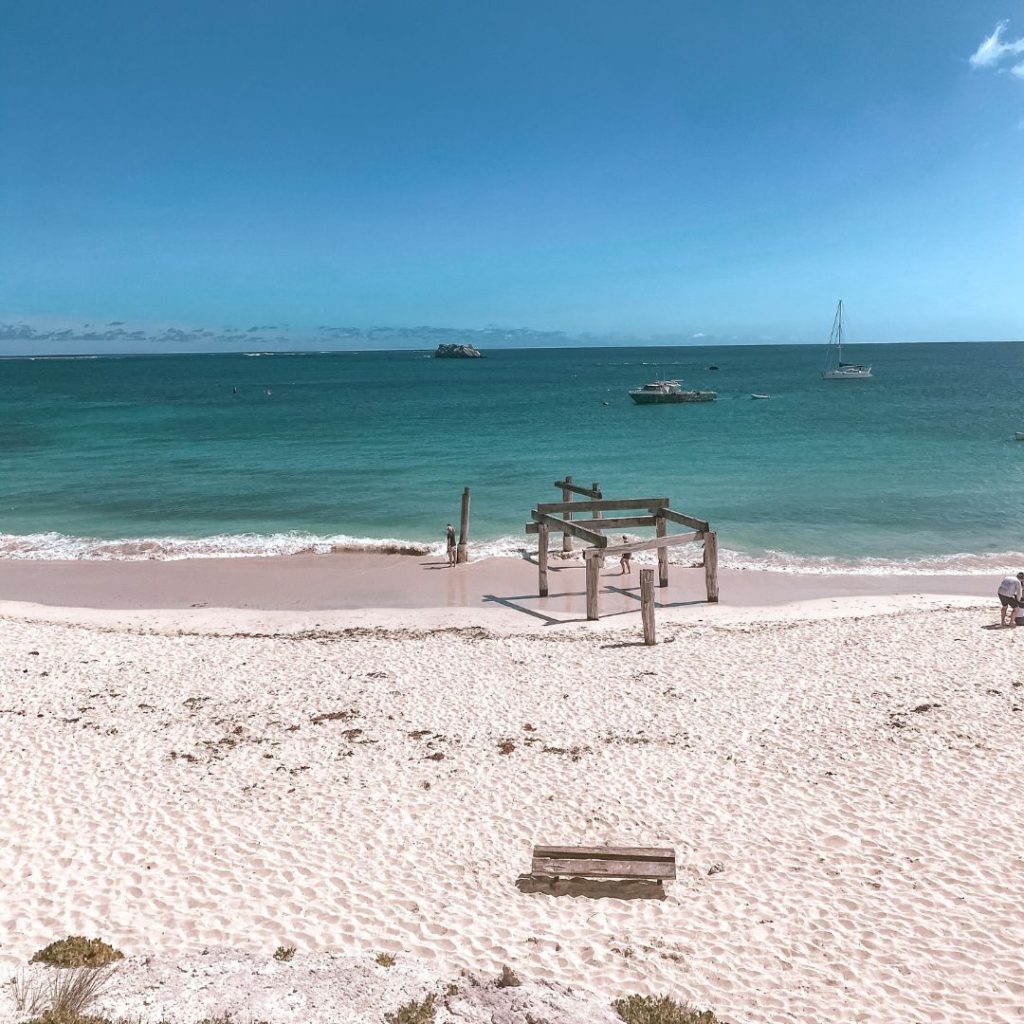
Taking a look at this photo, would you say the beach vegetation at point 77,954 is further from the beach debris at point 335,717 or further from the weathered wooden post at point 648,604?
the weathered wooden post at point 648,604

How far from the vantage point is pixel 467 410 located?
6769 cm

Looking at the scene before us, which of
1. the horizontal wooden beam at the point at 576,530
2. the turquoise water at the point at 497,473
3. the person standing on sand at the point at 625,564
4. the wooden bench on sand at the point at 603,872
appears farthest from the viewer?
the turquoise water at the point at 497,473

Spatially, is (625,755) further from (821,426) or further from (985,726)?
(821,426)

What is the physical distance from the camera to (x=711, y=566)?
733 inches

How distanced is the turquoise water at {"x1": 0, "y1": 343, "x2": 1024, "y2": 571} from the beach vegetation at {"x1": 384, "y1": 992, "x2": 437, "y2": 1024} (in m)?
18.4

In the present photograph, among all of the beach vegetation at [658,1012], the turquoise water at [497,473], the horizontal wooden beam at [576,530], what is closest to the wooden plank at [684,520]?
the horizontal wooden beam at [576,530]

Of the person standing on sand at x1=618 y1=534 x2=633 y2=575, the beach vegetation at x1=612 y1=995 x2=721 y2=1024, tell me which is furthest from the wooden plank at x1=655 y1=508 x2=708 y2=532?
the beach vegetation at x1=612 y1=995 x2=721 y2=1024

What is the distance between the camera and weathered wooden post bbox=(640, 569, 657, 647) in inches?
586

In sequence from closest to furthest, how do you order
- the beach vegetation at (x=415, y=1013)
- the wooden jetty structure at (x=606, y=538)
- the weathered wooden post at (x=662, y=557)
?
the beach vegetation at (x=415, y=1013), the wooden jetty structure at (x=606, y=538), the weathered wooden post at (x=662, y=557)

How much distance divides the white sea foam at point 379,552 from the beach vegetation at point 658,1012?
55.3 feet

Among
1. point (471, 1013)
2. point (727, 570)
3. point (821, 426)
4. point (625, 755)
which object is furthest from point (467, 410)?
point (471, 1013)

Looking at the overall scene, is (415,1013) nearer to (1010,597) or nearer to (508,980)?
(508,980)

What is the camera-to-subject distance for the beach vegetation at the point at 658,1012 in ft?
19.4

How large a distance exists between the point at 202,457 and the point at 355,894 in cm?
3708
